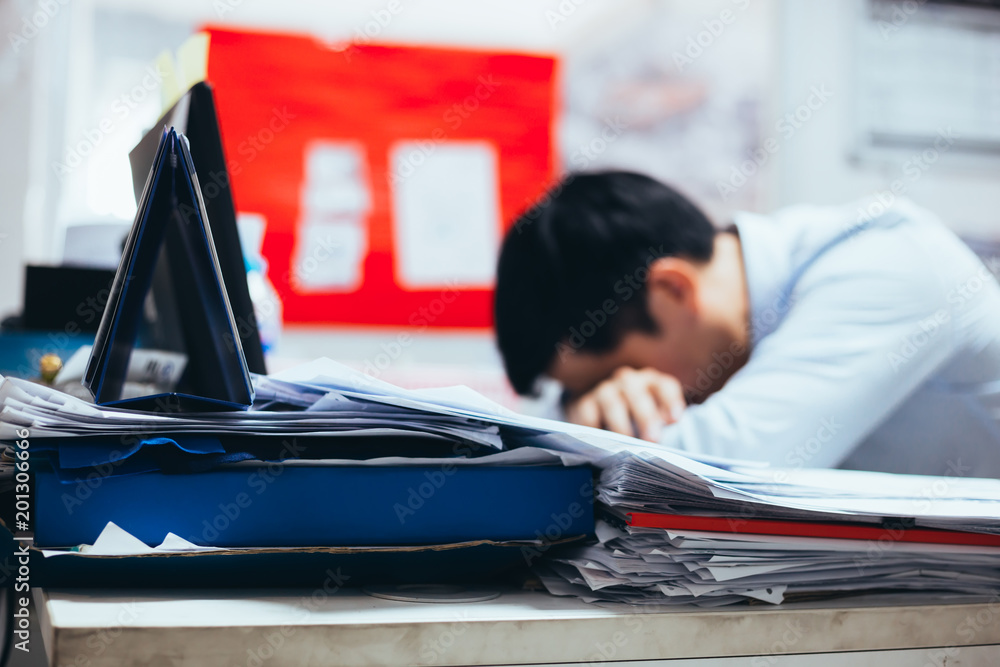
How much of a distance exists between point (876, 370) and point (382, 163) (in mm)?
1284

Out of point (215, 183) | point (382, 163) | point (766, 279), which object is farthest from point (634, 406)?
point (382, 163)

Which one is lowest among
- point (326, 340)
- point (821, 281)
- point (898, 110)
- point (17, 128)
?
point (326, 340)

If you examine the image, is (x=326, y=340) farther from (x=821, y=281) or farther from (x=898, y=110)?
(x=898, y=110)

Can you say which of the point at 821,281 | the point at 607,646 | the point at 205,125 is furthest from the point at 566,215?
the point at 607,646

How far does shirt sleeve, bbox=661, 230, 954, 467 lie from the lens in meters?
0.66

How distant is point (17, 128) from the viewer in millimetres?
1360

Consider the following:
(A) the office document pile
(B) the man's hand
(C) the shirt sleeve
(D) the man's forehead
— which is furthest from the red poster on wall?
(A) the office document pile

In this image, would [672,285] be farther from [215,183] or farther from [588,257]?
[215,183]

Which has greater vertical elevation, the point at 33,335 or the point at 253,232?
the point at 253,232

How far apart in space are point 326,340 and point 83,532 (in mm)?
1385

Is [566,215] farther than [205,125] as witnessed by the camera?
Yes

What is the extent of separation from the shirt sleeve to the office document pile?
26cm

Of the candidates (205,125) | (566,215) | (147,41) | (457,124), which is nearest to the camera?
(205,125)

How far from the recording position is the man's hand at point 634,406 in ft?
2.42
